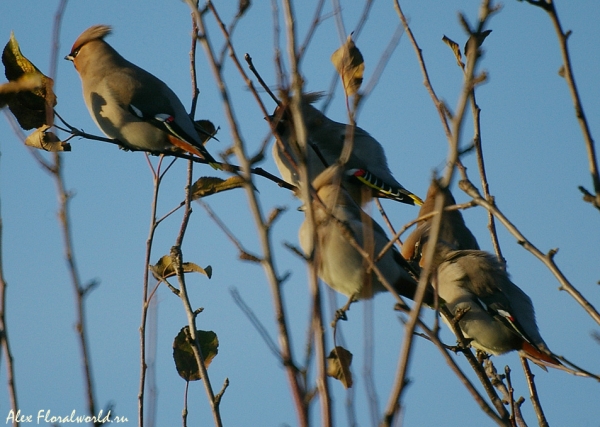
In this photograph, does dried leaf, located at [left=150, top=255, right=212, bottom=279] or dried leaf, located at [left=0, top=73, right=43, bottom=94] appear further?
dried leaf, located at [left=150, top=255, right=212, bottom=279]

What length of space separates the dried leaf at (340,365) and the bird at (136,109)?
2.60 meters

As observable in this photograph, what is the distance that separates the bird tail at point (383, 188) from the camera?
19.9ft

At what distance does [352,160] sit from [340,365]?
3913mm

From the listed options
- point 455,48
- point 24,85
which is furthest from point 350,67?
point 24,85

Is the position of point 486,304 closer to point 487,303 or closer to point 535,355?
point 487,303

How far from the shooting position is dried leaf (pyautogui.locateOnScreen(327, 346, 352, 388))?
2426 mm

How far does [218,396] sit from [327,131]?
389 centimetres

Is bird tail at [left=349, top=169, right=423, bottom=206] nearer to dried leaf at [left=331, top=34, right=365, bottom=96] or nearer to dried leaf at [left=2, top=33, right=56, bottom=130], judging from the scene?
dried leaf at [left=331, top=34, right=365, bottom=96]

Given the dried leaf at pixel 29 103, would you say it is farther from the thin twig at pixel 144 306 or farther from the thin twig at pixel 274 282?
the thin twig at pixel 274 282

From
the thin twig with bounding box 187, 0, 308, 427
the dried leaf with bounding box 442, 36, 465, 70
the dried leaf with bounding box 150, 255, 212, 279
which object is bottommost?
the thin twig with bounding box 187, 0, 308, 427

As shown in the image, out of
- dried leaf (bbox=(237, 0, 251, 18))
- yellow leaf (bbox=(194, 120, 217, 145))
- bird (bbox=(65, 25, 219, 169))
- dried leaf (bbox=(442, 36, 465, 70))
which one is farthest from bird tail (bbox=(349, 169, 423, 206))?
dried leaf (bbox=(237, 0, 251, 18))

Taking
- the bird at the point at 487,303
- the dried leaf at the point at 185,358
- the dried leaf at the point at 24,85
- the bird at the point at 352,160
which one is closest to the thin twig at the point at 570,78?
the dried leaf at the point at 24,85

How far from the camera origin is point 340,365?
7.96 ft

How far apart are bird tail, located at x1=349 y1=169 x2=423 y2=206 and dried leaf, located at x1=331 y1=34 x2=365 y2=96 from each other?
2.67m
